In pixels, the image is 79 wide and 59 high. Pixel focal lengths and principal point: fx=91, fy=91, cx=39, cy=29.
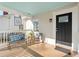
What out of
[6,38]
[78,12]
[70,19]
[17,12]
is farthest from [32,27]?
[78,12]

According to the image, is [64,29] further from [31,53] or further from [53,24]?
[31,53]

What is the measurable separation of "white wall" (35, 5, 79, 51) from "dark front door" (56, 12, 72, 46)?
0.16m

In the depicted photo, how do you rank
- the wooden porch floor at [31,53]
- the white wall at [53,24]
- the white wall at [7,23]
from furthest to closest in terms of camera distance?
the white wall at [7,23], the white wall at [53,24], the wooden porch floor at [31,53]

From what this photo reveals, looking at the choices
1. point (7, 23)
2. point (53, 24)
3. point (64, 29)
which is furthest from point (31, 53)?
point (7, 23)

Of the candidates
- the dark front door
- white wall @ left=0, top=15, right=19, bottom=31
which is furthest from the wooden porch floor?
white wall @ left=0, top=15, right=19, bottom=31

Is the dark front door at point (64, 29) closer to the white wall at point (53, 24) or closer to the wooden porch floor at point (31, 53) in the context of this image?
the white wall at point (53, 24)

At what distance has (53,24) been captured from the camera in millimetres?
4336

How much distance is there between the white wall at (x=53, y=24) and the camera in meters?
3.33

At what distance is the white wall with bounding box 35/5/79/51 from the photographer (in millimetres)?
3334

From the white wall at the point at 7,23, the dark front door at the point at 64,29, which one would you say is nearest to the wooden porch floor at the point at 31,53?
the dark front door at the point at 64,29

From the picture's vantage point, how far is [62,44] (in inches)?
157

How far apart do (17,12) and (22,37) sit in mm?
1233

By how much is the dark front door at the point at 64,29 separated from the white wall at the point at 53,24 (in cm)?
16

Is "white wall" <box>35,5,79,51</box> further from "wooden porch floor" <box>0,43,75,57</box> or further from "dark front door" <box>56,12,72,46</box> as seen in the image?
"wooden porch floor" <box>0,43,75,57</box>
